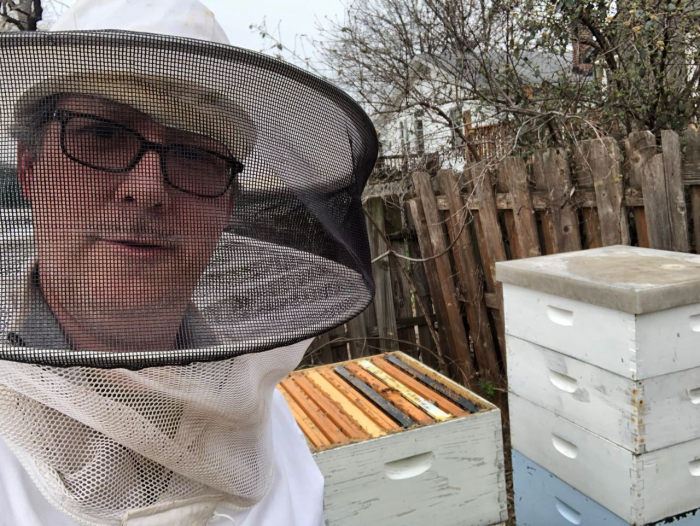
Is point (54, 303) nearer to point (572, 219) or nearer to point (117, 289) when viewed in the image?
point (117, 289)

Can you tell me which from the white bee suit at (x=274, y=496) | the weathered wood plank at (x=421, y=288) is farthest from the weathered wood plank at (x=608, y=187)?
the white bee suit at (x=274, y=496)

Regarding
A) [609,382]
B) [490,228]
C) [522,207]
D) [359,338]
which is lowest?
[359,338]

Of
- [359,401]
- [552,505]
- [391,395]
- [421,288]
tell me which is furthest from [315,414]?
[421,288]

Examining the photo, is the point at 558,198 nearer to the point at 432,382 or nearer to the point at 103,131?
the point at 432,382

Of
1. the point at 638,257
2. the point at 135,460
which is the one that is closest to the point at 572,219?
the point at 638,257

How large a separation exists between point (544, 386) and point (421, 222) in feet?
6.70

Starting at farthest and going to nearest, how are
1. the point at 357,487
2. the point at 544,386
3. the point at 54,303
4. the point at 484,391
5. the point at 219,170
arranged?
the point at 484,391, the point at 544,386, the point at 357,487, the point at 219,170, the point at 54,303

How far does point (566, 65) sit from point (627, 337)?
3270 millimetres

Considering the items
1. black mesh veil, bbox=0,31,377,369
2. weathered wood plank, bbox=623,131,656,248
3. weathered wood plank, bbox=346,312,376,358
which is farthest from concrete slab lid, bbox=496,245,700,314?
weathered wood plank, bbox=346,312,376,358

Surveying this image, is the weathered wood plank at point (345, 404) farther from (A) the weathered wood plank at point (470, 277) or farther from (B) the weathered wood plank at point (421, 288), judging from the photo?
(B) the weathered wood plank at point (421, 288)

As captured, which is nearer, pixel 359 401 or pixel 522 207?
pixel 359 401

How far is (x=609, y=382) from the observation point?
5.78ft

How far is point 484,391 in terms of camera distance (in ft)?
12.0

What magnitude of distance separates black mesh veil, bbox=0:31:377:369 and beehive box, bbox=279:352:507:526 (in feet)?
4.02
